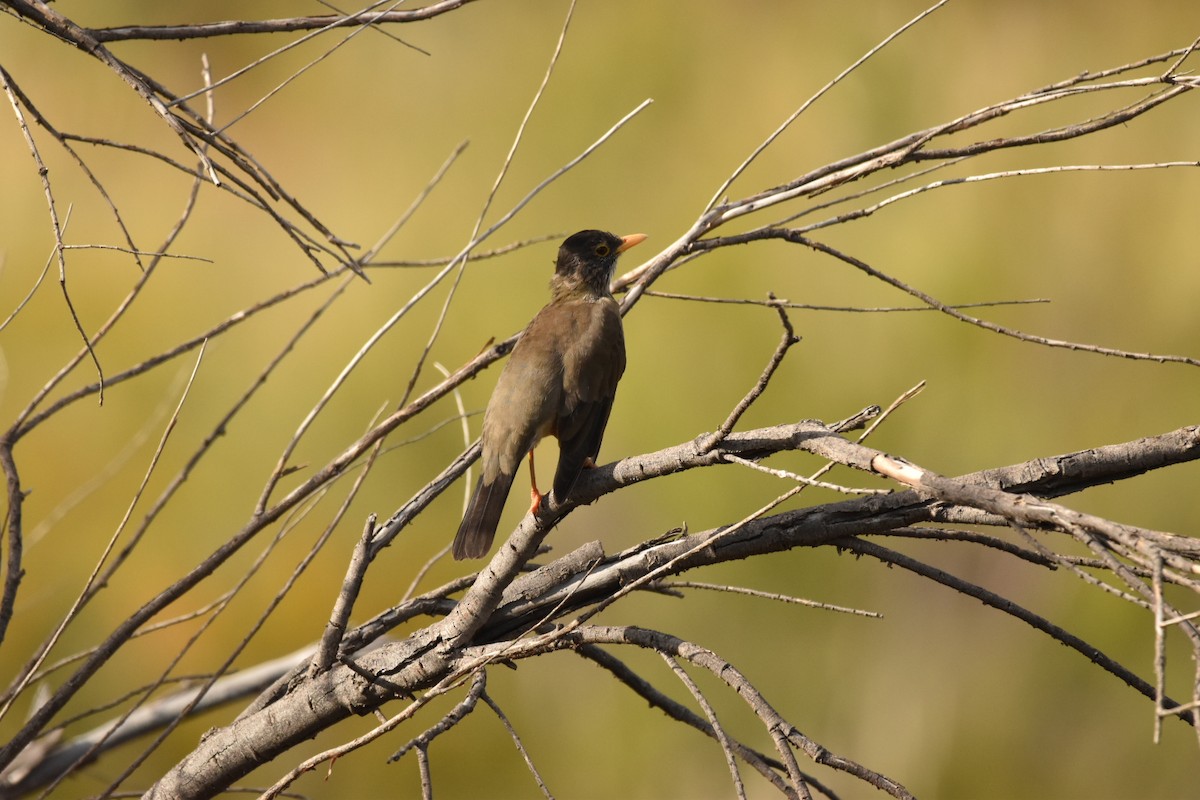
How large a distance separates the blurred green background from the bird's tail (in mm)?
3474

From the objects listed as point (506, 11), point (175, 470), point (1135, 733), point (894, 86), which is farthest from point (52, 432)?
point (1135, 733)

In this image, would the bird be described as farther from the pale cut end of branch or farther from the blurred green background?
the blurred green background

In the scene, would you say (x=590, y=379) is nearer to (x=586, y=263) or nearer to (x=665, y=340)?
(x=586, y=263)

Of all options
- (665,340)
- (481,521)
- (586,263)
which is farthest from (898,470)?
(665,340)

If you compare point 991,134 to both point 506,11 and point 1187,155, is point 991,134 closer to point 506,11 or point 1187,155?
point 1187,155

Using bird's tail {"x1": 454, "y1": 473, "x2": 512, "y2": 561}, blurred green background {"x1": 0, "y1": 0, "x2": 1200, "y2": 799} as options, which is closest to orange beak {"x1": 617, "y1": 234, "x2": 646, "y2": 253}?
bird's tail {"x1": 454, "y1": 473, "x2": 512, "y2": 561}

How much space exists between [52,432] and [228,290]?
1.75 meters

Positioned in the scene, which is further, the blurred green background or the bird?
the blurred green background

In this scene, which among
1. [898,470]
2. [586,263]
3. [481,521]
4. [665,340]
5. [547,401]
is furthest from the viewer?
[665,340]

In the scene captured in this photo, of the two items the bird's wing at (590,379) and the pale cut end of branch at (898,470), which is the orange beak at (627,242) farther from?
the pale cut end of branch at (898,470)

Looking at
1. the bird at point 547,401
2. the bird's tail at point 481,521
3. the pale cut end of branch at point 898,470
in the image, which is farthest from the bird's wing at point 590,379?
the pale cut end of branch at point 898,470

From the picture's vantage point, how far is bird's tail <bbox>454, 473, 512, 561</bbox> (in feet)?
11.8

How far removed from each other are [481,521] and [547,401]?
52 cm

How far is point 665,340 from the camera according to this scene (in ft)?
28.5
